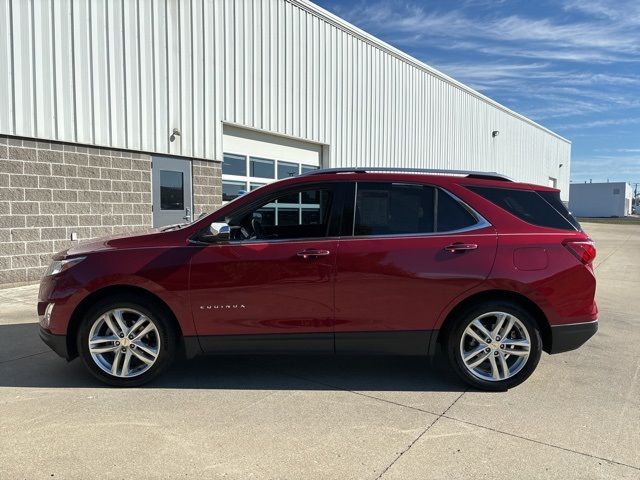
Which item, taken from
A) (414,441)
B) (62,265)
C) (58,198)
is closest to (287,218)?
(62,265)

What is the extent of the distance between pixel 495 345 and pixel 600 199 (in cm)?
9164

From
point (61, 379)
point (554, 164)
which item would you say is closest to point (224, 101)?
point (61, 379)

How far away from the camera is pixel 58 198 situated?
340 inches

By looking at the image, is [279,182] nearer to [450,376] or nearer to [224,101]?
[450,376]

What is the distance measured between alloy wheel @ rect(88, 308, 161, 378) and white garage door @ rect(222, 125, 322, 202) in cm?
801

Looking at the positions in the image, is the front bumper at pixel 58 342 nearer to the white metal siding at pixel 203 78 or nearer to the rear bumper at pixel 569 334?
the rear bumper at pixel 569 334

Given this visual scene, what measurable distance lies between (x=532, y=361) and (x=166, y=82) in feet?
28.8

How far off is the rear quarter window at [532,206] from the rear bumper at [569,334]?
0.80m

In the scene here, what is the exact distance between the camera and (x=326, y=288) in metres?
3.88

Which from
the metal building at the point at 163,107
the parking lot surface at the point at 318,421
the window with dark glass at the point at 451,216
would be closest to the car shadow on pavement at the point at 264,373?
the parking lot surface at the point at 318,421

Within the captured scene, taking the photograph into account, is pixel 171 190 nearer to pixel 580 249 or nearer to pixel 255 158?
pixel 255 158

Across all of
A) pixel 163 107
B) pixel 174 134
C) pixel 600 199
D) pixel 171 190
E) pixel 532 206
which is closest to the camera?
pixel 532 206

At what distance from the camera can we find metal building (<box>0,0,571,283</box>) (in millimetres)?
8109

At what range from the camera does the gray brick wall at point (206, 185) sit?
1081 centimetres
